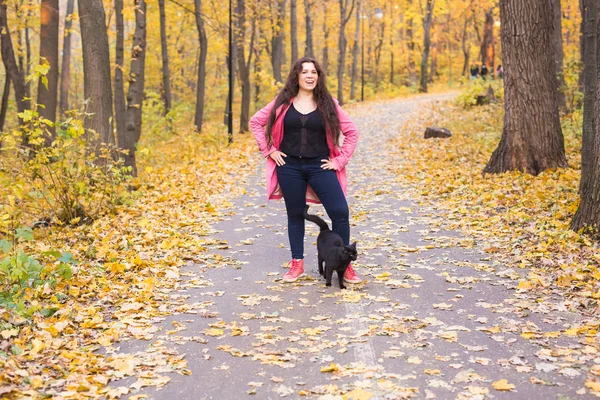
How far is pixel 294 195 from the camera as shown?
6406 mm

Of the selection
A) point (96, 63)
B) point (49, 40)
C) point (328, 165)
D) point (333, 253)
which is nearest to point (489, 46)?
point (49, 40)

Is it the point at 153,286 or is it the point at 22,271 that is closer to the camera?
the point at 22,271

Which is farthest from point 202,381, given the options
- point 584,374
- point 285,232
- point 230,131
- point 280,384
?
point 230,131

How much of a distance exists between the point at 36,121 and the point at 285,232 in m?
3.86

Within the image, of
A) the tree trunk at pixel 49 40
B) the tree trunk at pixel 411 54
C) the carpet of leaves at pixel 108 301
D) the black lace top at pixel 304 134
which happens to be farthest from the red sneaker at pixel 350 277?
the tree trunk at pixel 411 54

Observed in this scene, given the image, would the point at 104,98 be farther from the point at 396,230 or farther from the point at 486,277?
the point at 486,277

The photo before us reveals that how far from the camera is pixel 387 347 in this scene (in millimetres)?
4758

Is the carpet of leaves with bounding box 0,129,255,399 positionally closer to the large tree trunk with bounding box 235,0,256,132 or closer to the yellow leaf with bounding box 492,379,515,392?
the yellow leaf with bounding box 492,379,515,392

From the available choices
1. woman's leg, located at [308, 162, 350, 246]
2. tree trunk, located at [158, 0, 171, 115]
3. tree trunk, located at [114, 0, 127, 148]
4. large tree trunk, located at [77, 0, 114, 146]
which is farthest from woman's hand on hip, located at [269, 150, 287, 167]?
tree trunk, located at [158, 0, 171, 115]

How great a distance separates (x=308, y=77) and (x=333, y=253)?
1.78 m

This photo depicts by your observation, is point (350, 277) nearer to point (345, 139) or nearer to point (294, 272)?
point (294, 272)

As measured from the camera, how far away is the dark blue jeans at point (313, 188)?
6.27 m

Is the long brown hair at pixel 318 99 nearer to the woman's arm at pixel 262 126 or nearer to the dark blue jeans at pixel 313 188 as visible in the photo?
the woman's arm at pixel 262 126

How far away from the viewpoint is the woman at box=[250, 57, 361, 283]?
6.15 m
